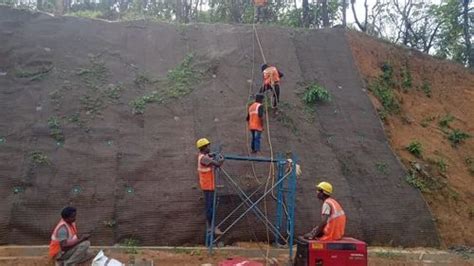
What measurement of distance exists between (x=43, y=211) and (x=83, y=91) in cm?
417

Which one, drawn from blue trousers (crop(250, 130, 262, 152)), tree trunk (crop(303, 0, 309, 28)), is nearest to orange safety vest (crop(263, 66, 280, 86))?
blue trousers (crop(250, 130, 262, 152))

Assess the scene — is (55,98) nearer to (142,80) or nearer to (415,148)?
(142,80)

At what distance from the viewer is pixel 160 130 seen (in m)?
11.9

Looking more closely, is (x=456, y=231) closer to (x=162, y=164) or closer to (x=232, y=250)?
(x=232, y=250)

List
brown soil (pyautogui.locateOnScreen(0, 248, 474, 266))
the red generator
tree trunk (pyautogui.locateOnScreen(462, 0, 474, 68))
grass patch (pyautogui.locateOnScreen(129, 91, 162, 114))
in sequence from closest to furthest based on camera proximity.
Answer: the red generator → brown soil (pyautogui.locateOnScreen(0, 248, 474, 266)) → grass patch (pyautogui.locateOnScreen(129, 91, 162, 114)) → tree trunk (pyautogui.locateOnScreen(462, 0, 474, 68))

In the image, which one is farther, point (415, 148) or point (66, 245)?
point (415, 148)

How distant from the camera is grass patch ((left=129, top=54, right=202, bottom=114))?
42.1 feet

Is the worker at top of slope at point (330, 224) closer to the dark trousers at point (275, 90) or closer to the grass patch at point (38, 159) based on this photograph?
the dark trousers at point (275, 90)

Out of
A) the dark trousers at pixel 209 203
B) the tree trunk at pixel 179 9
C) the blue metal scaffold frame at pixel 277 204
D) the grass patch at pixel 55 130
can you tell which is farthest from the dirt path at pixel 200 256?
the tree trunk at pixel 179 9

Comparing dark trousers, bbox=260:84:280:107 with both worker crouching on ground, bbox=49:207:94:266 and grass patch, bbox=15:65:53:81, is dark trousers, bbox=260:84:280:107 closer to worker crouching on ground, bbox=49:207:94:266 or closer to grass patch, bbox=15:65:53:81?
grass patch, bbox=15:65:53:81

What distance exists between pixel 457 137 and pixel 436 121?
3.04ft

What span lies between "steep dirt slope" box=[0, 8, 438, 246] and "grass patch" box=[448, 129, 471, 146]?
8.89ft

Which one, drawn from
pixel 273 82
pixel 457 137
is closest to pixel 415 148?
pixel 457 137

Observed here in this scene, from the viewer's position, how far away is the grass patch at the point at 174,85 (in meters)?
12.8
